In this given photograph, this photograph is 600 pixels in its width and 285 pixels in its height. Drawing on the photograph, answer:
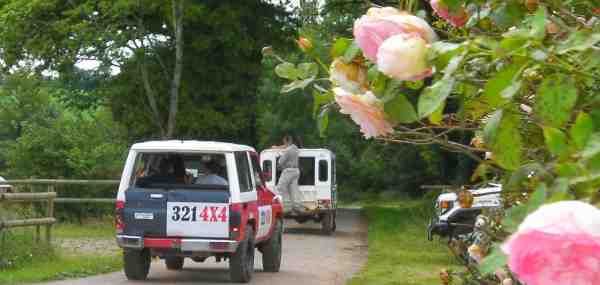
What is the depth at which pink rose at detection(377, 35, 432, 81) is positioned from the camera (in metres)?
2.37

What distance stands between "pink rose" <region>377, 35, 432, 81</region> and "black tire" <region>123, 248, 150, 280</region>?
13318 mm

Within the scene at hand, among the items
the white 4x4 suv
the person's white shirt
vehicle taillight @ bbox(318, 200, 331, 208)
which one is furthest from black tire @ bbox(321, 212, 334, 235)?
the person's white shirt

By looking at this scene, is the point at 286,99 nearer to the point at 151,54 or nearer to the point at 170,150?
the point at 151,54

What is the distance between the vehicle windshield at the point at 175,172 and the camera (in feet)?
51.8

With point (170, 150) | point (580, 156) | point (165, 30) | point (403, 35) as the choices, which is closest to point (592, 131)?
point (580, 156)

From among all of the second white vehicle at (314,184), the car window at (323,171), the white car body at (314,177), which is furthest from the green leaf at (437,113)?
the car window at (323,171)

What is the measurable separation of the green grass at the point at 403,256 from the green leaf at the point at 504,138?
521 inches

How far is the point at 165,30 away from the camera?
36219 mm

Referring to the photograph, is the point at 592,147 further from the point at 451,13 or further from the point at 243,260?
the point at 243,260

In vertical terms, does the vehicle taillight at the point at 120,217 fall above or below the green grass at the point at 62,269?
above

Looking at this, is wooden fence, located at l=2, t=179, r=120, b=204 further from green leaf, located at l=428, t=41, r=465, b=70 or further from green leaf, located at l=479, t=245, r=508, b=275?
green leaf, located at l=479, t=245, r=508, b=275

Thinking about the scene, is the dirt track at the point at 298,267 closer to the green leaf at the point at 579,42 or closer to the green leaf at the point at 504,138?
the green leaf at the point at 504,138

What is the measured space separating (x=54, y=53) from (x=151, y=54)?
10.9ft

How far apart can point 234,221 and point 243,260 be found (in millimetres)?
674
